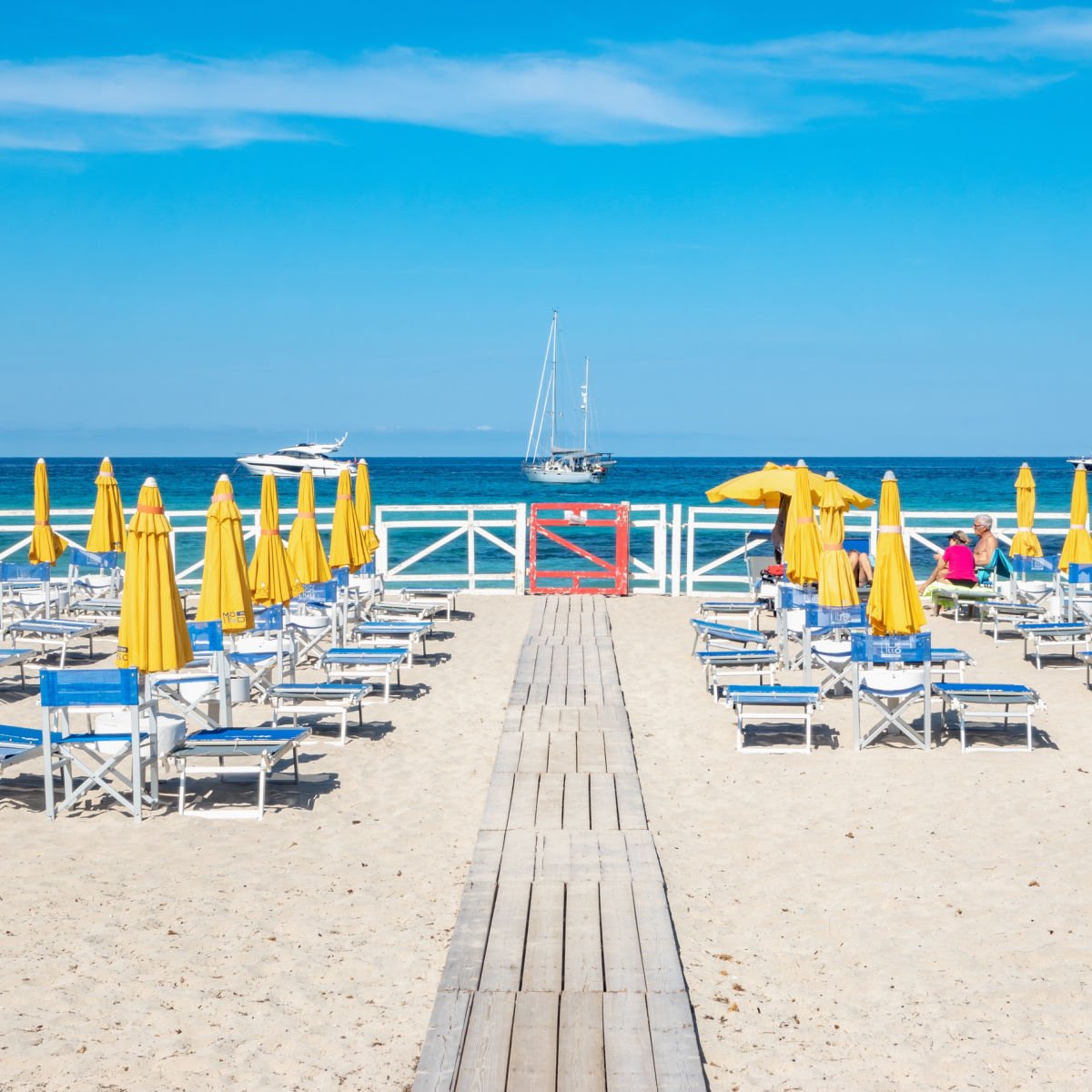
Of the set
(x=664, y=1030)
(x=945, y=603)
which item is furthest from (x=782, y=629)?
(x=664, y=1030)

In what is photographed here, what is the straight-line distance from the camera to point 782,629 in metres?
11.5

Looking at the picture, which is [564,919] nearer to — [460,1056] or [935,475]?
[460,1056]

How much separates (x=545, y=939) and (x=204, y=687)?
4616 mm

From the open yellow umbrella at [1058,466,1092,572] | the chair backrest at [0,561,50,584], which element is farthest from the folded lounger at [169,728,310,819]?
the open yellow umbrella at [1058,466,1092,572]

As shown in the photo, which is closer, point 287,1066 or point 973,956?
point 287,1066

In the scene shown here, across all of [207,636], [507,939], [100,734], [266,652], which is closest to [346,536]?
[266,652]

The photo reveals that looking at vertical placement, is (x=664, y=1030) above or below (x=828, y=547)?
below

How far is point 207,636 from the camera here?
9242 mm

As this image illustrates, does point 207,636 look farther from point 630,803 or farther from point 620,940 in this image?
point 620,940

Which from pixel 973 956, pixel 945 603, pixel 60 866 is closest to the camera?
pixel 973 956

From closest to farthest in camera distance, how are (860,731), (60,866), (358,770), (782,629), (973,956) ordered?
(973,956)
(60,866)
(358,770)
(860,731)
(782,629)

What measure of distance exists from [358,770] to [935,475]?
103 metres

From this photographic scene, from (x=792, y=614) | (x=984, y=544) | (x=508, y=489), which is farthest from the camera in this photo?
(x=508, y=489)


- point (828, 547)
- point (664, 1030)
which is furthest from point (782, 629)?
point (664, 1030)
